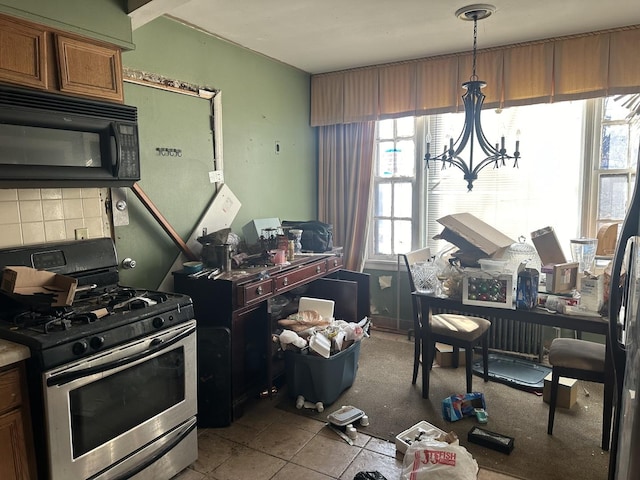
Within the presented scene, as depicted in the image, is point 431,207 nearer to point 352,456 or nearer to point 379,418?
point 379,418

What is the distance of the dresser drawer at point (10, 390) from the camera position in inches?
62.5

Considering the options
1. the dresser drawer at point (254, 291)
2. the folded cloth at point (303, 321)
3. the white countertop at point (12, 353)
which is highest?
the white countertop at point (12, 353)

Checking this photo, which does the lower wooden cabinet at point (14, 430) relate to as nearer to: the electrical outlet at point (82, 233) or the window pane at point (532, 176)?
the electrical outlet at point (82, 233)

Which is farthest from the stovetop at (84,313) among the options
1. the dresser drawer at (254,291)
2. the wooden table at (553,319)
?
the wooden table at (553,319)

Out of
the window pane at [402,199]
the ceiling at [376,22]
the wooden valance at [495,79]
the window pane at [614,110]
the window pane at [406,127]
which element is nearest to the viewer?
the ceiling at [376,22]

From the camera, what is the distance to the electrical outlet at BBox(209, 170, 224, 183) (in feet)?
10.7

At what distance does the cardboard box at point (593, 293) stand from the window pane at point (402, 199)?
203 cm

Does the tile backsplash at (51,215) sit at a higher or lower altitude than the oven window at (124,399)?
higher

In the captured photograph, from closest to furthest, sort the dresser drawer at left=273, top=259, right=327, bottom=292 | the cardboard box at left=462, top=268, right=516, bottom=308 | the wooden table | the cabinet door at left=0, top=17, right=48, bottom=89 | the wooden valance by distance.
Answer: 1. the cabinet door at left=0, top=17, right=48, bottom=89
2. the wooden table
3. the cardboard box at left=462, top=268, right=516, bottom=308
4. the dresser drawer at left=273, top=259, right=327, bottom=292
5. the wooden valance

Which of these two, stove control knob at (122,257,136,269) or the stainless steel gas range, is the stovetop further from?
stove control knob at (122,257,136,269)

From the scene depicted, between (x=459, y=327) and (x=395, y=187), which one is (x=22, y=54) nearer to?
(x=459, y=327)

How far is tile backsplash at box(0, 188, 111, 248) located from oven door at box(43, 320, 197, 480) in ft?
2.65

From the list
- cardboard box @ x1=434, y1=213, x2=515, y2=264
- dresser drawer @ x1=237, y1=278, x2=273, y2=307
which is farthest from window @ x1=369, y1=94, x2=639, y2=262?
dresser drawer @ x1=237, y1=278, x2=273, y2=307

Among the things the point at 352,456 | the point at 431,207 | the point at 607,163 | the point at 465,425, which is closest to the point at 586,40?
the point at 607,163
